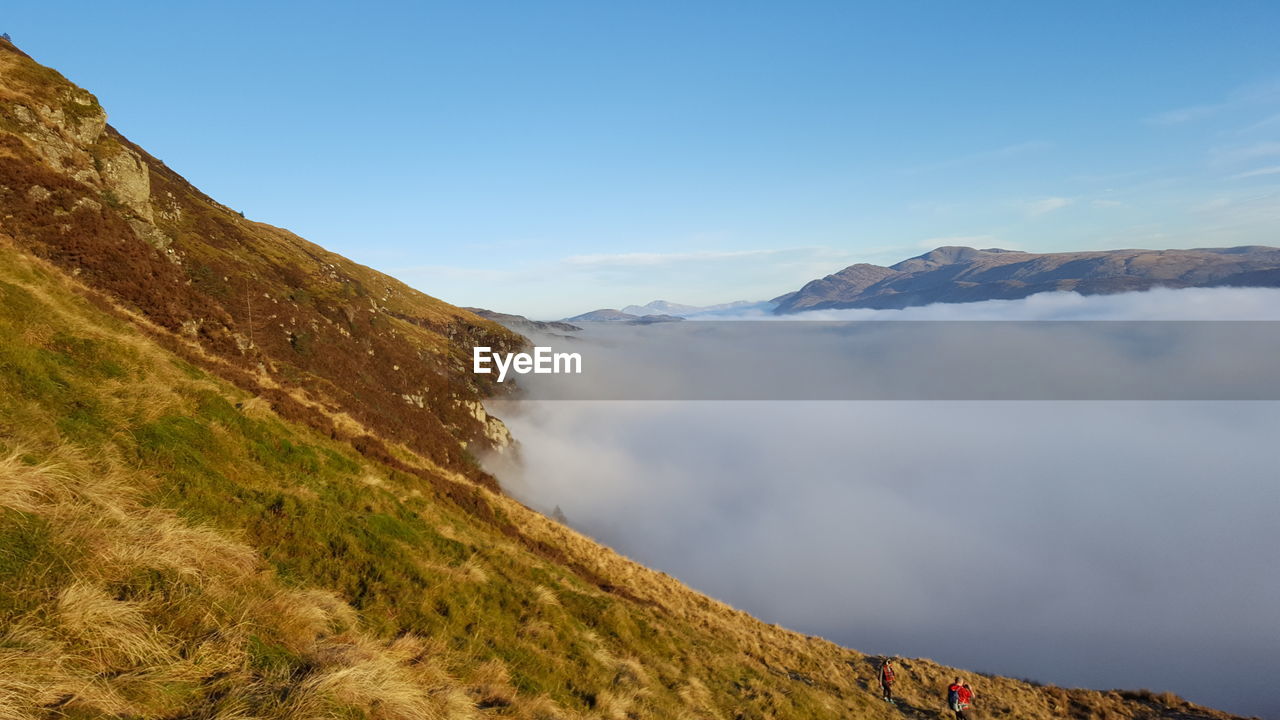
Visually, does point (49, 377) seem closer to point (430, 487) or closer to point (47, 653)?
point (47, 653)

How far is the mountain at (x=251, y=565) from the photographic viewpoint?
20.1 feet

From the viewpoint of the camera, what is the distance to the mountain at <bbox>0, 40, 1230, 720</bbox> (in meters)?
6.14

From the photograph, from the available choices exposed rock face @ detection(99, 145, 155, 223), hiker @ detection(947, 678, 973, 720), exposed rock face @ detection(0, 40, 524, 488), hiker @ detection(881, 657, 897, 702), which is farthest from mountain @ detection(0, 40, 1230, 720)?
hiker @ detection(947, 678, 973, 720)

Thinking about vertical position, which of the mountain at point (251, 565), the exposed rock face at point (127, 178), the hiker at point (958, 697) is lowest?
the hiker at point (958, 697)

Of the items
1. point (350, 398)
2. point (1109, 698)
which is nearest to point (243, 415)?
point (350, 398)

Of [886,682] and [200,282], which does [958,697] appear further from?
[200,282]

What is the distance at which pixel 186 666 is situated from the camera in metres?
6.02

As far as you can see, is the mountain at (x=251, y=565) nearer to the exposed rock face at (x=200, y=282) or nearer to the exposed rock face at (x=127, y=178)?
the exposed rock face at (x=200, y=282)

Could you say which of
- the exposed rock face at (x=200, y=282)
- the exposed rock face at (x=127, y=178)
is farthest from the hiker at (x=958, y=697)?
the exposed rock face at (x=127, y=178)

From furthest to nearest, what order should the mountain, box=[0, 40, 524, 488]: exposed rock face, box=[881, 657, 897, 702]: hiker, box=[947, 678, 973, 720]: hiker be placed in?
box=[881, 657, 897, 702]: hiker
box=[947, 678, 973, 720]: hiker
box=[0, 40, 524, 488]: exposed rock face
the mountain

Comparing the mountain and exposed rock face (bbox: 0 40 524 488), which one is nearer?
the mountain

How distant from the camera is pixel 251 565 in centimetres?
934

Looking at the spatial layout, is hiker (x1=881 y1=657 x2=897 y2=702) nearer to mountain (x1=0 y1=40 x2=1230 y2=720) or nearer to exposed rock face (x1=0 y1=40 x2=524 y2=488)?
mountain (x1=0 y1=40 x2=1230 y2=720)

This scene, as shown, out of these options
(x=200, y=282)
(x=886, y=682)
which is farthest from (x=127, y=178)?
(x=886, y=682)
